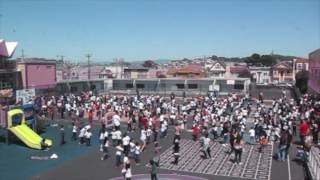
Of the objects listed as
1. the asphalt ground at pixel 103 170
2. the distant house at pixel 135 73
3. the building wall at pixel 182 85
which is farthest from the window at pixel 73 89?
the asphalt ground at pixel 103 170

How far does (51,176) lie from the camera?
18922mm

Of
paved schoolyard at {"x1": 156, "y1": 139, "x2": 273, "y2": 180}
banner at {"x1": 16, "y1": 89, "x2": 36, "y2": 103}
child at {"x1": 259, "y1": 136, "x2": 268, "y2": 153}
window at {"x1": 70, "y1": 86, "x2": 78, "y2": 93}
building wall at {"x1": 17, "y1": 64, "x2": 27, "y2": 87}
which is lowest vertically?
paved schoolyard at {"x1": 156, "y1": 139, "x2": 273, "y2": 180}

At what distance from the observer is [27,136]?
84.6 feet

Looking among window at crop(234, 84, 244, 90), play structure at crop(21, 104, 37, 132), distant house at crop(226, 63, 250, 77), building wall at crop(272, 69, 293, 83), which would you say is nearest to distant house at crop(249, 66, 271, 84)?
building wall at crop(272, 69, 293, 83)

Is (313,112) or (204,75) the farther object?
(204,75)

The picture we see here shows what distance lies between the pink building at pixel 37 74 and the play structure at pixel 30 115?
21857 mm

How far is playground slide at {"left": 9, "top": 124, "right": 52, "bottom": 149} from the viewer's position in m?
25.2

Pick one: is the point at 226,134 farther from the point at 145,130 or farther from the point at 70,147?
the point at 70,147

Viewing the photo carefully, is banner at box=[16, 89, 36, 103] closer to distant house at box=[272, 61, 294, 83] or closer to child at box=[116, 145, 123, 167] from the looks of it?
child at box=[116, 145, 123, 167]

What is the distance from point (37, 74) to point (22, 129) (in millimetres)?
28219

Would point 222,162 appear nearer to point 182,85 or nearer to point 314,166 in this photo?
point 314,166

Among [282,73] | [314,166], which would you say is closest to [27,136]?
[314,166]

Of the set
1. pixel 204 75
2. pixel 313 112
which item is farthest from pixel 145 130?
pixel 204 75

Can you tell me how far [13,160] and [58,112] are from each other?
17.5 m
